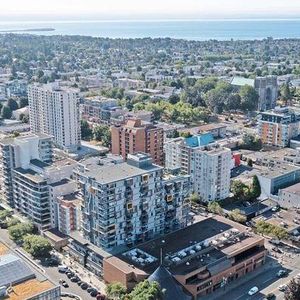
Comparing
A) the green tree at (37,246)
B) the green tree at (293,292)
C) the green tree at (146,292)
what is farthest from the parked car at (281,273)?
the green tree at (37,246)

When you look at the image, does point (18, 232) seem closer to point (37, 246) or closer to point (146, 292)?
point (37, 246)

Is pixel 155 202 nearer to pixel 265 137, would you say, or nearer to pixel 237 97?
pixel 265 137

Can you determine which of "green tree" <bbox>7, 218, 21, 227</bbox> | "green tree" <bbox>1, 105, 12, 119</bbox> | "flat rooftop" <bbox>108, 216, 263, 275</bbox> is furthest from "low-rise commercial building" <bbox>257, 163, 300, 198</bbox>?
"green tree" <bbox>1, 105, 12, 119</bbox>

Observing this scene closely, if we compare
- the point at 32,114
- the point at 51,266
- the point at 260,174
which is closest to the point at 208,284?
the point at 51,266

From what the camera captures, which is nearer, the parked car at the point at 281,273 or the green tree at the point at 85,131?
the parked car at the point at 281,273

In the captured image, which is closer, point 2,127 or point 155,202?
point 155,202

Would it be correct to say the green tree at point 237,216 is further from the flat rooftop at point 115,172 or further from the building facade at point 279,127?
the building facade at point 279,127
